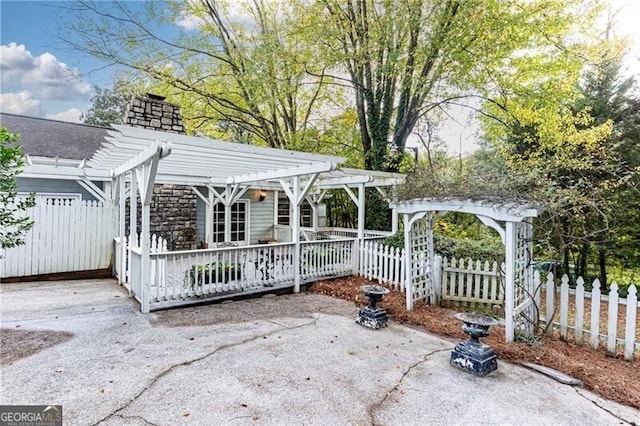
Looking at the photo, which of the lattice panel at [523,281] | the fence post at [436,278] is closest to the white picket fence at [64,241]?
the fence post at [436,278]

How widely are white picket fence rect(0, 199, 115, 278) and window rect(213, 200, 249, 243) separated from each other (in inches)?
152

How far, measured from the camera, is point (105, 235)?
757 cm

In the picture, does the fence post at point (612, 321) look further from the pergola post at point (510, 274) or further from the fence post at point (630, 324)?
the pergola post at point (510, 274)

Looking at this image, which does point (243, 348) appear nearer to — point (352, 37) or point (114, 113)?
point (352, 37)

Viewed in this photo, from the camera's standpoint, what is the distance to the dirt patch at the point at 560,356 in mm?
3115

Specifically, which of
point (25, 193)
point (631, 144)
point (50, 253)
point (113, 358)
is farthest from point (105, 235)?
point (631, 144)

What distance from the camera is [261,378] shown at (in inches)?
124

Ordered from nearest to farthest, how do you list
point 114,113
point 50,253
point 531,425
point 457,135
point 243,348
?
point 531,425 → point 243,348 → point 50,253 → point 457,135 → point 114,113

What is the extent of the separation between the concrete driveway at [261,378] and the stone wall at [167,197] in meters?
4.92

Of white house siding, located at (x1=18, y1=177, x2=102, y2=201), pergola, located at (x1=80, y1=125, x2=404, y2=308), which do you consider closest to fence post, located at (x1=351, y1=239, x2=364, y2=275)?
pergola, located at (x1=80, y1=125, x2=404, y2=308)

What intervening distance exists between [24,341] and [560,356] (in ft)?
20.3

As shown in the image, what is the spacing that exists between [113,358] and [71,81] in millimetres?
9945

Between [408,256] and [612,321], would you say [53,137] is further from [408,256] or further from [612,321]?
[612,321]

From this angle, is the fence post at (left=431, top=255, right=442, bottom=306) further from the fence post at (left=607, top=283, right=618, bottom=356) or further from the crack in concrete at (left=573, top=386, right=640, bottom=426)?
the crack in concrete at (left=573, top=386, right=640, bottom=426)
